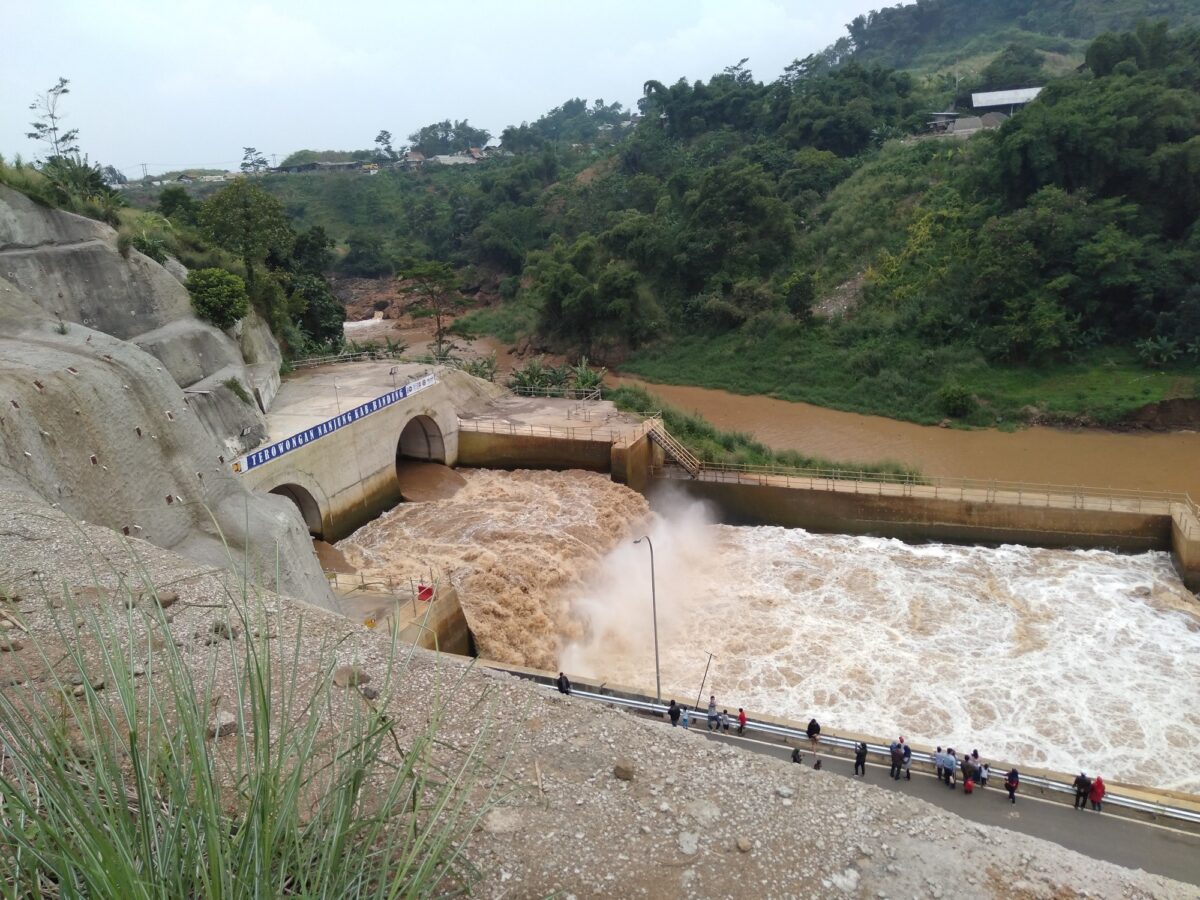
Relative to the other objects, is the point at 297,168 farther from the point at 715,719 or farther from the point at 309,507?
the point at 715,719

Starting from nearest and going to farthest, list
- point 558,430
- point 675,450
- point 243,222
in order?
point 675,450 < point 558,430 < point 243,222

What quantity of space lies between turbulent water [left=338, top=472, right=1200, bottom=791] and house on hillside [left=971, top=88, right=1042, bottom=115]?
133 ft

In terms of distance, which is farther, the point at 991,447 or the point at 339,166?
the point at 339,166

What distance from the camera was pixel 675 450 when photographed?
24.9 meters

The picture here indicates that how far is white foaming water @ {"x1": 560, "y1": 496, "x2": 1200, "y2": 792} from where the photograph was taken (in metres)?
14.0

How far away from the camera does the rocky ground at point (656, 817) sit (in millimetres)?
6066

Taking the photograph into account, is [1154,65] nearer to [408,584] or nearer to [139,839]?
[408,584]

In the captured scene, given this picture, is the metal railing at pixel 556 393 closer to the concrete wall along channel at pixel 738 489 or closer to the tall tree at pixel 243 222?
the concrete wall along channel at pixel 738 489

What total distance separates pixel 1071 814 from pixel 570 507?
45.9ft

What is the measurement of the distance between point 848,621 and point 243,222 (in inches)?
889

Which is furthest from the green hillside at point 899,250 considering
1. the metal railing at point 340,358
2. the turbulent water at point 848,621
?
the turbulent water at point 848,621

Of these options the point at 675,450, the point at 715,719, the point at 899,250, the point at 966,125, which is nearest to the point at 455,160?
the point at 966,125

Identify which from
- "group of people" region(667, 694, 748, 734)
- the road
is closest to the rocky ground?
the road

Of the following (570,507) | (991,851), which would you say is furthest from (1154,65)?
(991,851)
